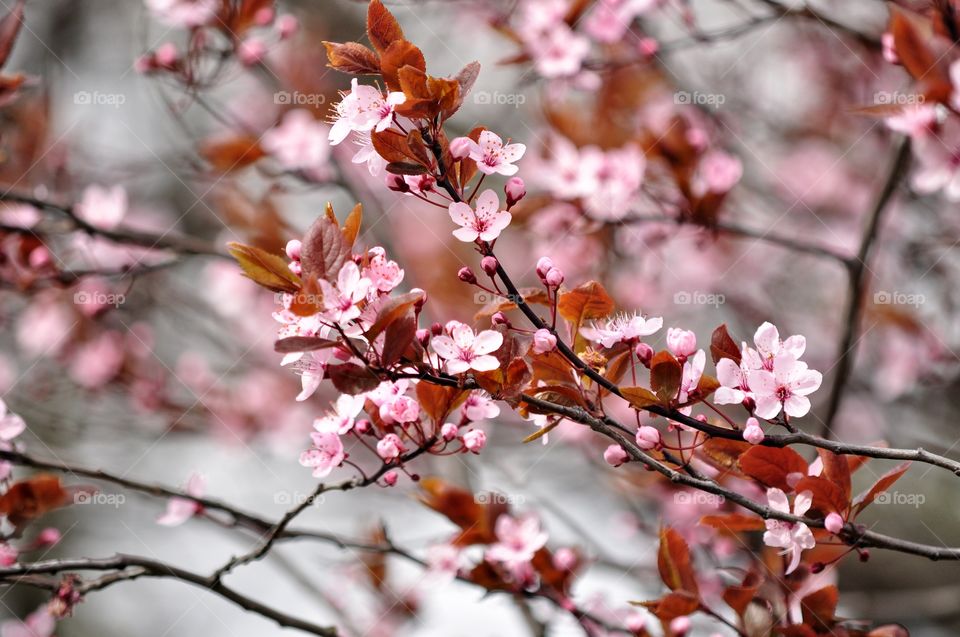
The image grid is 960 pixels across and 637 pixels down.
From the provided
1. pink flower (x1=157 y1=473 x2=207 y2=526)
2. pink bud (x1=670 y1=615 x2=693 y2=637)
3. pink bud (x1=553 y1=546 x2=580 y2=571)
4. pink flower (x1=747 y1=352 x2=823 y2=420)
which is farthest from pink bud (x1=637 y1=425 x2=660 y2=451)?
pink flower (x1=157 y1=473 x2=207 y2=526)

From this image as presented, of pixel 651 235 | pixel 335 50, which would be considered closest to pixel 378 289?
pixel 335 50

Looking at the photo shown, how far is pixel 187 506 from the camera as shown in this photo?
5.85 feet

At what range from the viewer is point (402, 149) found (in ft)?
3.78

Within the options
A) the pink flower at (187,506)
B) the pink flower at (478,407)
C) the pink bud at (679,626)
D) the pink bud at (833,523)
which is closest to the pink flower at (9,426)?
the pink flower at (187,506)

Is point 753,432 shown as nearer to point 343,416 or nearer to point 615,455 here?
point 615,455

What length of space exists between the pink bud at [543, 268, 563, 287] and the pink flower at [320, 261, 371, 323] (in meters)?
0.24

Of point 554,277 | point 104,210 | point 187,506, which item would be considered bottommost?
point 187,506

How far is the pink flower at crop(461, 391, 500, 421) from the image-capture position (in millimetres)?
1316

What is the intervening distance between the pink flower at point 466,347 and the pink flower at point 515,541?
628 millimetres

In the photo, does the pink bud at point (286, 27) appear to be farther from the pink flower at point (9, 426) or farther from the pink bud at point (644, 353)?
the pink bud at point (644, 353)

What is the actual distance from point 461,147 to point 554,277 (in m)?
0.20

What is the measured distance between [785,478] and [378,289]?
62 centimetres

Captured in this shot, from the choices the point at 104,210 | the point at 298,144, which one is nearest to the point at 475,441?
the point at 104,210

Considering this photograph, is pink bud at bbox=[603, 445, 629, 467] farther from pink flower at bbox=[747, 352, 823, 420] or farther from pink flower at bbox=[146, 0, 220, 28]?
pink flower at bbox=[146, 0, 220, 28]
